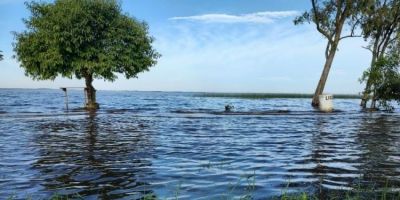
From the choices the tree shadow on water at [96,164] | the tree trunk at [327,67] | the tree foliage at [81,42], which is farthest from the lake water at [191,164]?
the tree trunk at [327,67]

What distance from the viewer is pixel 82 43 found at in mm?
44531

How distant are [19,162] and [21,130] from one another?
11870mm

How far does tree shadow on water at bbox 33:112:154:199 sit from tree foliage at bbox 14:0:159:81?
71.6 ft

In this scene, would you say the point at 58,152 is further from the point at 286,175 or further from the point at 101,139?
the point at 286,175

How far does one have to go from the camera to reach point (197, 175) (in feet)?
38.8

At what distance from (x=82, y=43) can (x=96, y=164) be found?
108 feet

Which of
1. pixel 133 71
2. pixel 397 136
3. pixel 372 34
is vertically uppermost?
pixel 372 34

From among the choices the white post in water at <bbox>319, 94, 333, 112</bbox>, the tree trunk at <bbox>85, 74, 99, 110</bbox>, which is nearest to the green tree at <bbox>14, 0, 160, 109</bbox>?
the tree trunk at <bbox>85, 74, 99, 110</bbox>

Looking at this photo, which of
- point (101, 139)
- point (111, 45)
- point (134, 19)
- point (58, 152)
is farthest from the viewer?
point (134, 19)

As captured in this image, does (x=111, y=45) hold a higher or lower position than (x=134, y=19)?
lower

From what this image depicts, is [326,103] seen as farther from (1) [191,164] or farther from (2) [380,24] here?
(1) [191,164]

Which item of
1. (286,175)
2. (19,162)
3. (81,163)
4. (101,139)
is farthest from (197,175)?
(101,139)

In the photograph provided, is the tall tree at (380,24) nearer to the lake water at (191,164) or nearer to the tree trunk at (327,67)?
the tree trunk at (327,67)

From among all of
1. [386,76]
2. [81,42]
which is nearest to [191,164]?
[81,42]
